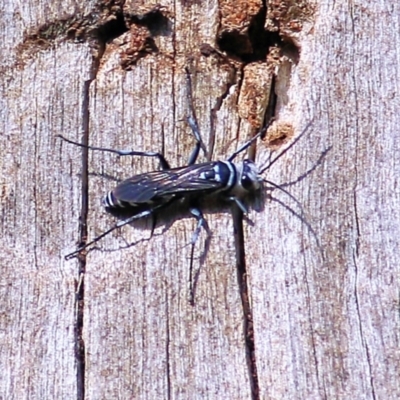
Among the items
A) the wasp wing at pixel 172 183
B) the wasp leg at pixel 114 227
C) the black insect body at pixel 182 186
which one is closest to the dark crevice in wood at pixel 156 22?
the black insect body at pixel 182 186

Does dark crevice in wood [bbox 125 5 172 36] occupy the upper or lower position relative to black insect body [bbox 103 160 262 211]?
upper

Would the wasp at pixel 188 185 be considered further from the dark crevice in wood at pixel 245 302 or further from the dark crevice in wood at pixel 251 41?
the dark crevice in wood at pixel 251 41

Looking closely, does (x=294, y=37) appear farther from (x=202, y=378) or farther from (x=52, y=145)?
(x=202, y=378)

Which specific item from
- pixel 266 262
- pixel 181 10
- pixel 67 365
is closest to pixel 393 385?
pixel 266 262

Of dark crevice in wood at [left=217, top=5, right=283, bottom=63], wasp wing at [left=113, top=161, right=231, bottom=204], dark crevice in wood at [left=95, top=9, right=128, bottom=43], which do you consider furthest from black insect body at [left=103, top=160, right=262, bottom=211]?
dark crevice in wood at [left=95, top=9, right=128, bottom=43]

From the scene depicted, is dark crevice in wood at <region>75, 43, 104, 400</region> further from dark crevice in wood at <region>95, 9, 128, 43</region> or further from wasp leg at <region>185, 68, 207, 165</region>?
wasp leg at <region>185, 68, 207, 165</region>

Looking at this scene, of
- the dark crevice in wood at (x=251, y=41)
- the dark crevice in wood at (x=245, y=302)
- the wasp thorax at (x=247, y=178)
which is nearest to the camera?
the dark crevice in wood at (x=245, y=302)
